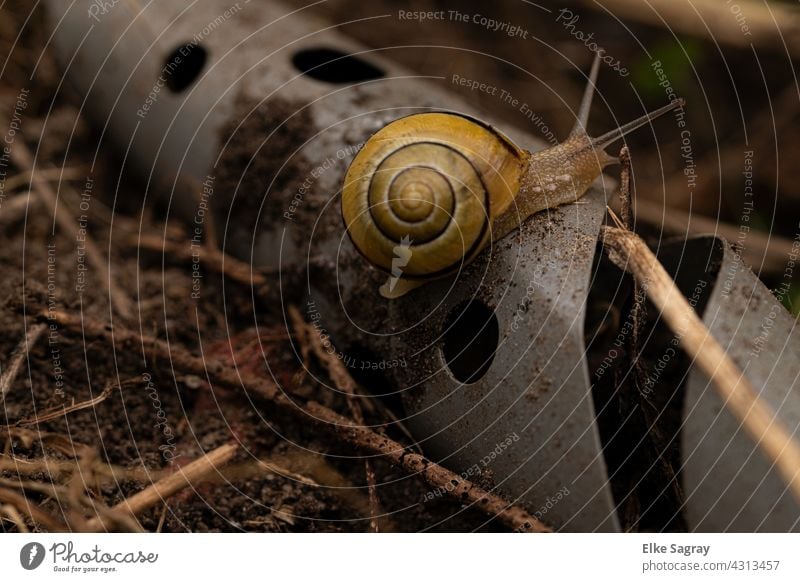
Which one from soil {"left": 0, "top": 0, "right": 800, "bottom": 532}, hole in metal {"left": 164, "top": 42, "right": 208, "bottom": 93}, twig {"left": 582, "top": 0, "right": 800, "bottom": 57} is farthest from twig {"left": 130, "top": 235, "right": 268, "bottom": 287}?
twig {"left": 582, "top": 0, "right": 800, "bottom": 57}

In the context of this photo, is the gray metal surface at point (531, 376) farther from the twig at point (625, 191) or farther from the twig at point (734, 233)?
the twig at point (734, 233)

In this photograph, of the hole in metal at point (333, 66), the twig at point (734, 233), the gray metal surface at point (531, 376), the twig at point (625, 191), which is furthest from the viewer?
the twig at point (734, 233)

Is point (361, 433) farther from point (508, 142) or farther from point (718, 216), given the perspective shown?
point (718, 216)

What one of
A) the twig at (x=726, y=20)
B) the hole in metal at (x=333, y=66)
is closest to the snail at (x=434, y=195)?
the hole in metal at (x=333, y=66)

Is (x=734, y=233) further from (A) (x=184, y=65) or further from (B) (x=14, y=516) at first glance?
(B) (x=14, y=516)

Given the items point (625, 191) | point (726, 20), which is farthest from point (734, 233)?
point (625, 191)

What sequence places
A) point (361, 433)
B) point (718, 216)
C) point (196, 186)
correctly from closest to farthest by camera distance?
point (361, 433)
point (196, 186)
point (718, 216)
